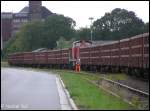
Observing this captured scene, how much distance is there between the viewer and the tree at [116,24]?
433 feet

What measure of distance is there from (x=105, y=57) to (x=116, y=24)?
304ft

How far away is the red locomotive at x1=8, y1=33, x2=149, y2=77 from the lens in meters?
31.6

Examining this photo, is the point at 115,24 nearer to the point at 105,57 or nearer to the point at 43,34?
the point at 43,34

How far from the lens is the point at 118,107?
17.0m

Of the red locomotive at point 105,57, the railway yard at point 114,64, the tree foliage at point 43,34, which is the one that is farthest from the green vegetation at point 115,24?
the railway yard at point 114,64

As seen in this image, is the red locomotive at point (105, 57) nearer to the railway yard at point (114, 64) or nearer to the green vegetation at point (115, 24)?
the railway yard at point (114, 64)

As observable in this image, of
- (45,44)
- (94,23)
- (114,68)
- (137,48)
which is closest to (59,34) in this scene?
(45,44)

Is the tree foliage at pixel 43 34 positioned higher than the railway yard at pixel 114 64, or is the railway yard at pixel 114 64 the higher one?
the tree foliage at pixel 43 34

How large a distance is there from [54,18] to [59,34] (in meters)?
5.51

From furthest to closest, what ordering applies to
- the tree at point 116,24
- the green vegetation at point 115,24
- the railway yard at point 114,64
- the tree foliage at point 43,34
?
the tree foliage at point 43,34
the green vegetation at point 115,24
the tree at point 116,24
the railway yard at point 114,64

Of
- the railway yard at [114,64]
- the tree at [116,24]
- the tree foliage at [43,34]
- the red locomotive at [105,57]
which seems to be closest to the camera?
the railway yard at [114,64]

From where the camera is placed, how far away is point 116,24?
5463 inches

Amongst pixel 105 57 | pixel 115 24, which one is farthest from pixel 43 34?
pixel 105 57

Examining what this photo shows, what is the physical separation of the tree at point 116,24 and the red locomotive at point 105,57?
50.1 metres
